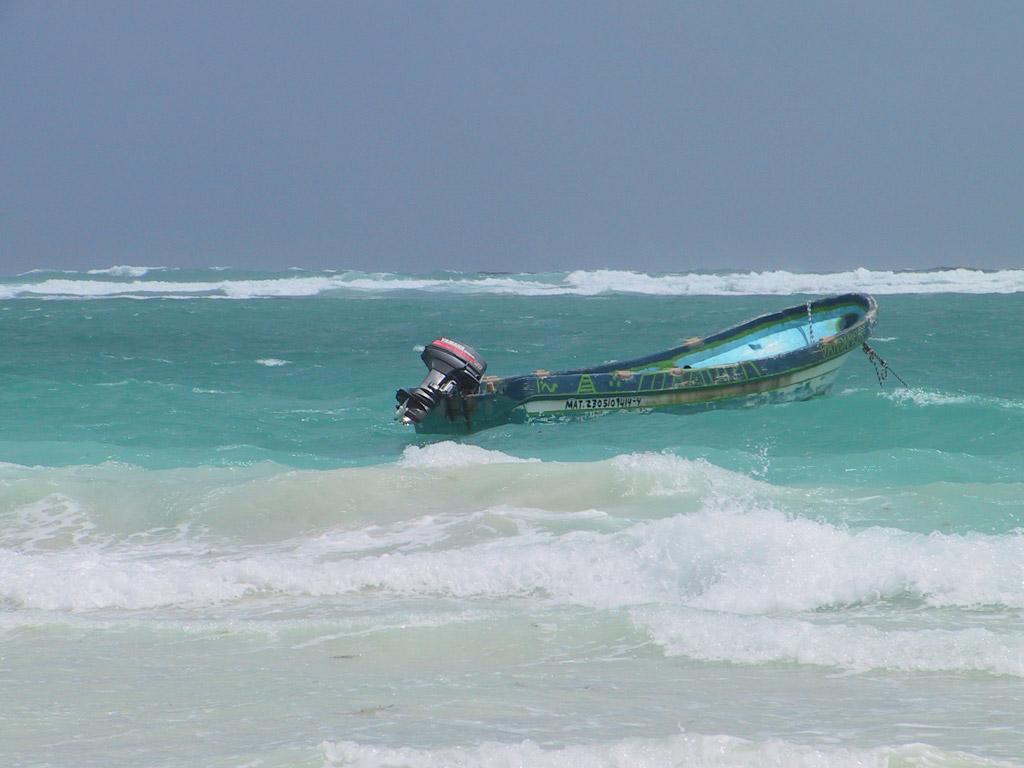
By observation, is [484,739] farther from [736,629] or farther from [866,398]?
[866,398]

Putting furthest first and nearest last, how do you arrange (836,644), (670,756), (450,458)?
(450,458), (836,644), (670,756)

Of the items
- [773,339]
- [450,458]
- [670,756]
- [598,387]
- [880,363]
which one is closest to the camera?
[670,756]

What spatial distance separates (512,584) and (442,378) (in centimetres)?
655

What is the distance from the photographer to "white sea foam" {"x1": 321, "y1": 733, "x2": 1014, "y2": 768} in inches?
147

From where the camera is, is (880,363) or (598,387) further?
(880,363)

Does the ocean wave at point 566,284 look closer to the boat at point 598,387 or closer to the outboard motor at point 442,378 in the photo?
the boat at point 598,387

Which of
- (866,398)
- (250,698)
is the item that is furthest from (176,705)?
(866,398)

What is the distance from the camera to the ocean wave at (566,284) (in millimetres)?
47906

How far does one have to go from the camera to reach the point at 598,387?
45.1ft

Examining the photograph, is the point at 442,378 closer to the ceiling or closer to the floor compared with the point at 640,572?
closer to the ceiling

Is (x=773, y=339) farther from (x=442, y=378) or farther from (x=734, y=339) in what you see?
(x=442, y=378)

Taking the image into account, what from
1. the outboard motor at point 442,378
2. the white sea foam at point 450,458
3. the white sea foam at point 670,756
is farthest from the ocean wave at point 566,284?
the white sea foam at point 670,756

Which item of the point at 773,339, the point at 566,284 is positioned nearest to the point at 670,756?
the point at 773,339

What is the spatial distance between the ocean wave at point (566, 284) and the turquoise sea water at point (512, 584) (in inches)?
1232
